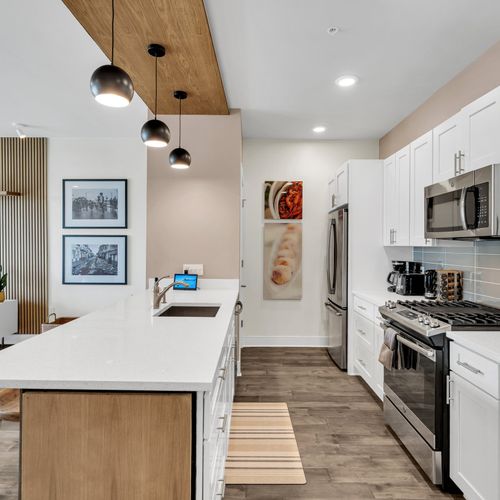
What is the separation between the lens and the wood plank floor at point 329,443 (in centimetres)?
200

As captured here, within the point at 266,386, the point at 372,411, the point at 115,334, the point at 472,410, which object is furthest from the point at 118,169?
the point at 472,410

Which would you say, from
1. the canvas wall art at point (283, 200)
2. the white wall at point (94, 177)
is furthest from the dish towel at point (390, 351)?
the white wall at point (94, 177)

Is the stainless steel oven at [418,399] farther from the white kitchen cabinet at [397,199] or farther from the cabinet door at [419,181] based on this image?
the white kitchen cabinet at [397,199]

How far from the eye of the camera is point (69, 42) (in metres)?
2.56

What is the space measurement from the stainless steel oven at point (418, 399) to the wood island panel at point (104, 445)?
1.51 metres

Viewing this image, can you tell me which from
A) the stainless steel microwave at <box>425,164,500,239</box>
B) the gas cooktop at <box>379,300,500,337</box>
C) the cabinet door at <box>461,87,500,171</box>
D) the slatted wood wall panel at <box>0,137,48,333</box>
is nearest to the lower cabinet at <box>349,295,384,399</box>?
the gas cooktop at <box>379,300,500,337</box>

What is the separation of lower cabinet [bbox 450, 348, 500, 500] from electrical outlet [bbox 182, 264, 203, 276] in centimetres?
233

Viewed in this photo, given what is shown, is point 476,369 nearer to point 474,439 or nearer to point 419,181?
A: point 474,439

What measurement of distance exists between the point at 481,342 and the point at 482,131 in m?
1.24

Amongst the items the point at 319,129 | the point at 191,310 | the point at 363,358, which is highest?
the point at 319,129

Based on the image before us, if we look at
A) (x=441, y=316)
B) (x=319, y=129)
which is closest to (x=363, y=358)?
(x=441, y=316)

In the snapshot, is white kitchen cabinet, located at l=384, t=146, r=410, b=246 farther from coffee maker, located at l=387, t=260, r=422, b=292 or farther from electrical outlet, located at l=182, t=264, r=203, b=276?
electrical outlet, located at l=182, t=264, r=203, b=276

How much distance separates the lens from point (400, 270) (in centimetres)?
375

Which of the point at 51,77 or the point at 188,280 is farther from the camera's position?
the point at 188,280
